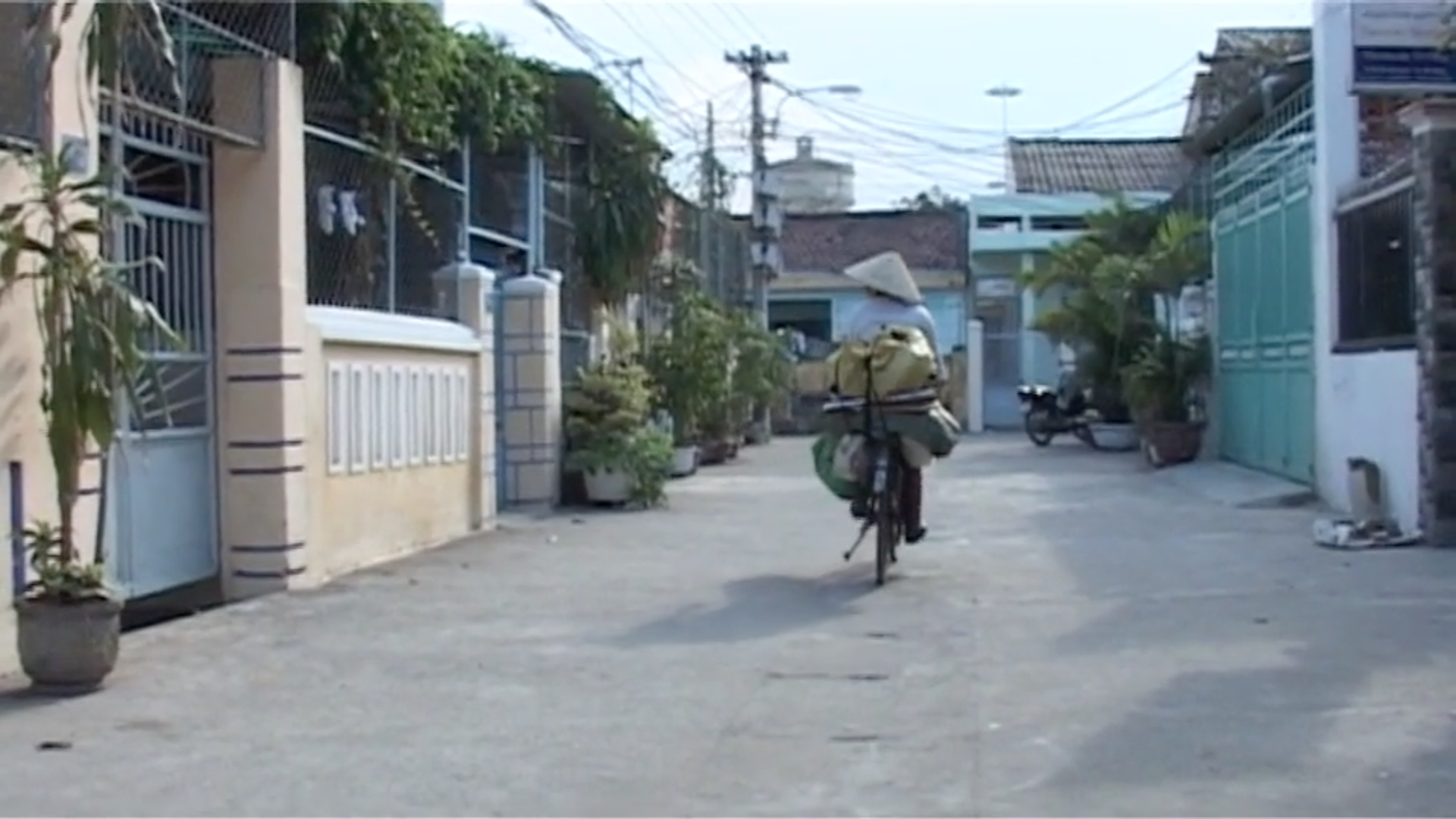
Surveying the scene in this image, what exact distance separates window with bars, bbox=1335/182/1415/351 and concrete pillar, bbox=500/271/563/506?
20.9 ft

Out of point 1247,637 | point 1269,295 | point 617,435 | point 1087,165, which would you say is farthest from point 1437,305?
point 1087,165

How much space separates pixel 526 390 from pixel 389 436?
3.94m

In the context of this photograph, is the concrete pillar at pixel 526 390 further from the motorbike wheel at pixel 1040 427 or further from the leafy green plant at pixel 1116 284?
the motorbike wheel at pixel 1040 427

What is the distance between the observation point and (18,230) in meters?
7.36

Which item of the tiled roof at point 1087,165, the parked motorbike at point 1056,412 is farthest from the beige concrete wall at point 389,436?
the tiled roof at point 1087,165

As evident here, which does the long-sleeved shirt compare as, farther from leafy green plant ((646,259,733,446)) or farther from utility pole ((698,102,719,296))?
utility pole ((698,102,719,296))

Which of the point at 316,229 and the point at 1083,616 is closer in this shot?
the point at 1083,616

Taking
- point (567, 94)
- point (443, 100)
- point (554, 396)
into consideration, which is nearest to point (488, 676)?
point (443, 100)

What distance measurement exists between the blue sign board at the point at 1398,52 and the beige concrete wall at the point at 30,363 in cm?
969

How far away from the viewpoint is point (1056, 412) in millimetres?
28359

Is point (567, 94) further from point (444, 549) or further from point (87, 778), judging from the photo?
point (87, 778)

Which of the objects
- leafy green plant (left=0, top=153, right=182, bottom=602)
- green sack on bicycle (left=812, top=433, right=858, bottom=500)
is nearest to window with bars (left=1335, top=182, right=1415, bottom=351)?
green sack on bicycle (left=812, top=433, right=858, bottom=500)

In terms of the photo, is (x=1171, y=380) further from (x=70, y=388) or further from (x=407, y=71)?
Result: (x=70, y=388)

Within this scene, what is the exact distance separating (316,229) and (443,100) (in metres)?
2.10
